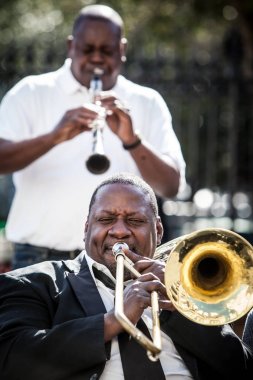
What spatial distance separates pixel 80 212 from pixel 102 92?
68 cm

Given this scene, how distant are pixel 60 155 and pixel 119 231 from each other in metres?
1.37

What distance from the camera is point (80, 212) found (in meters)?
5.13

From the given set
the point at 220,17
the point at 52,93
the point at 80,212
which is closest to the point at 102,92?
the point at 52,93

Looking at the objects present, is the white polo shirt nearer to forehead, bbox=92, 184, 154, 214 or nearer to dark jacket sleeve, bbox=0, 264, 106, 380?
forehead, bbox=92, 184, 154, 214

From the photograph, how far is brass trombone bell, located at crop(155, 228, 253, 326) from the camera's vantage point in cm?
371

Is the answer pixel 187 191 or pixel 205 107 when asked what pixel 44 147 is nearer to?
pixel 187 191

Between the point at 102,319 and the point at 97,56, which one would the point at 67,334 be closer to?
the point at 102,319

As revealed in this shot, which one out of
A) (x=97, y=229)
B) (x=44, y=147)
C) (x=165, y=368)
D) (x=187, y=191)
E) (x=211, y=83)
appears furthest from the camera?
(x=187, y=191)

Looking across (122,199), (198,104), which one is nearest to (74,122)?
(122,199)

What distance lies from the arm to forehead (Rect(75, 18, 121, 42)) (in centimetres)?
57

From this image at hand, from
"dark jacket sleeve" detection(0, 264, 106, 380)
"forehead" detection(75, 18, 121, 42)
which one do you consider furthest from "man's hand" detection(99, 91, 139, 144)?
"dark jacket sleeve" detection(0, 264, 106, 380)

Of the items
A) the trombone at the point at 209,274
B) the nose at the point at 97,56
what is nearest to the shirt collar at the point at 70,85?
the nose at the point at 97,56

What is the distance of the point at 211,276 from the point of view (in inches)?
153

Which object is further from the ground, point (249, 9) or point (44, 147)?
point (249, 9)
